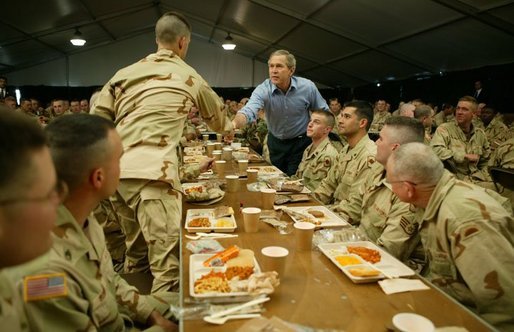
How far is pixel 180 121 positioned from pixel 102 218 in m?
0.86

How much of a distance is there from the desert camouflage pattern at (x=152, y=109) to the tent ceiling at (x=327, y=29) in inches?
196

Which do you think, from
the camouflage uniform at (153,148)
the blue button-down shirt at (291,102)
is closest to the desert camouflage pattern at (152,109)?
the camouflage uniform at (153,148)

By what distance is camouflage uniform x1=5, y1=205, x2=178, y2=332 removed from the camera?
114cm

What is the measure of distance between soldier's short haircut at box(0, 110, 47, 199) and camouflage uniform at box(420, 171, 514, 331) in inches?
60.0

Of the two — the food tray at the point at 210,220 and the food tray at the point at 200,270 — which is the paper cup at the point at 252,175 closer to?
the food tray at the point at 210,220

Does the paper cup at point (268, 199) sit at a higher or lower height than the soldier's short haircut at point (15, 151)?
lower

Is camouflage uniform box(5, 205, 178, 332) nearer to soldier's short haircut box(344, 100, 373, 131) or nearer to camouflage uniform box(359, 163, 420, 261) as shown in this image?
camouflage uniform box(359, 163, 420, 261)

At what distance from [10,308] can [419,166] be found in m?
1.59

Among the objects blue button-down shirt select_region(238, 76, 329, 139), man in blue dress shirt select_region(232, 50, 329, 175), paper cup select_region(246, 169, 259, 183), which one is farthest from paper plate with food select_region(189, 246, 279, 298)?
blue button-down shirt select_region(238, 76, 329, 139)

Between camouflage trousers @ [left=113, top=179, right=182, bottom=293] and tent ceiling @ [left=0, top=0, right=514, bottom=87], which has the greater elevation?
tent ceiling @ [left=0, top=0, right=514, bottom=87]

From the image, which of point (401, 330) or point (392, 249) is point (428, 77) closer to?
point (392, 249)

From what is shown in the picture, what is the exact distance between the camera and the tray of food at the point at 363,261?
1.47m

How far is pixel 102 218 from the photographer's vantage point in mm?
2670

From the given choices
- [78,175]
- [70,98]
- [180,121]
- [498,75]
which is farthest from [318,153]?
[70,98]
